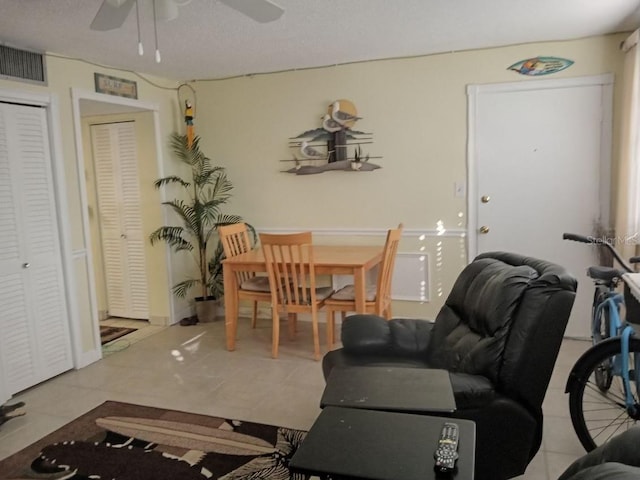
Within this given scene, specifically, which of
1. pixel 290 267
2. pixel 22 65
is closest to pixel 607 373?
pixel 290 267

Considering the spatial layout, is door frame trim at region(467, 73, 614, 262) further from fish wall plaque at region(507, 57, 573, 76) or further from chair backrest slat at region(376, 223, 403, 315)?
chair backrest slat at region(376, 223, 403, 315)

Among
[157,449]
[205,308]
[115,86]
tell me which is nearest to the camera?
[157,449]

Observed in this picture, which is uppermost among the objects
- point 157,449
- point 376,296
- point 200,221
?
point 200,221

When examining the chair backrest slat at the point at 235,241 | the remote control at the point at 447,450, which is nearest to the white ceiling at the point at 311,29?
the chair backrest slat at the point at 235,241

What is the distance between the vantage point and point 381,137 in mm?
4539

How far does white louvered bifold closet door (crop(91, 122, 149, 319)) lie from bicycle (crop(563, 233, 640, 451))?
3901 mm

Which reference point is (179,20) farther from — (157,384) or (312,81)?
(157,384)

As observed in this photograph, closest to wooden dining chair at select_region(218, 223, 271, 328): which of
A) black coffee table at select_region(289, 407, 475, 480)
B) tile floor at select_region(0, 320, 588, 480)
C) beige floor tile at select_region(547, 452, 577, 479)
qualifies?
tile floor at select_region(0, 320, 588, 480)

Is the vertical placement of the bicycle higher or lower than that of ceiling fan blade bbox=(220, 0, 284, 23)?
lower

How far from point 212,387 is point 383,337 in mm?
1368

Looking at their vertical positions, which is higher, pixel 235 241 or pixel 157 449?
pixel 235 241

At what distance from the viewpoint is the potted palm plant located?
491 centimetres

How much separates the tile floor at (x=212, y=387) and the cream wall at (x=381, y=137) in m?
1.21

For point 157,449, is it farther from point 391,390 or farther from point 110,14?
point 110,14
